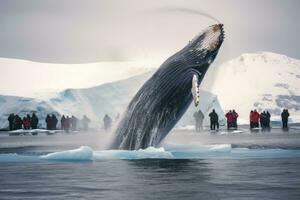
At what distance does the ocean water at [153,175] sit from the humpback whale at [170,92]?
2.50 ft

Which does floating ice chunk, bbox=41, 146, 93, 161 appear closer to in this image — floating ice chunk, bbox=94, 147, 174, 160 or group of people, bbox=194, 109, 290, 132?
floating ice chunk, bbox=94, 147, 174, 160

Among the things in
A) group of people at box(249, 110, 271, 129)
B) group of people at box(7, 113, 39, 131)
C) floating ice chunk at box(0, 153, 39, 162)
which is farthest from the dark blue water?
group of people at box(7, 113, 39, 131)

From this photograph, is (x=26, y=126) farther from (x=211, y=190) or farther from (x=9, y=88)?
(x=211, y=190)

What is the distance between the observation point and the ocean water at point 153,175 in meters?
8.64

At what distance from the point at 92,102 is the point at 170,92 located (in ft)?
198

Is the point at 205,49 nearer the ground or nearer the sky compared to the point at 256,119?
nearer the sky

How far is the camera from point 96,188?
30.5ft

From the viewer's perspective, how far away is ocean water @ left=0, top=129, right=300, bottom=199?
28.3 ft

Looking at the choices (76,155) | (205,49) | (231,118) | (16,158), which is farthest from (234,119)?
(76,155)

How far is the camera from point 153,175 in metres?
11.0

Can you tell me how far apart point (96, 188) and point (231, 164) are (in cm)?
447

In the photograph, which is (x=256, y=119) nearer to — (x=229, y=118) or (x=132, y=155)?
(x=229, y=118)

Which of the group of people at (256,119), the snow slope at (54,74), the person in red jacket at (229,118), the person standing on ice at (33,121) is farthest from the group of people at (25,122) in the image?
the snow slope at (54,74)

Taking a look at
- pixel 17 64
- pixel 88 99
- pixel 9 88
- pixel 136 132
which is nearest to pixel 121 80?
pixel 88 99
